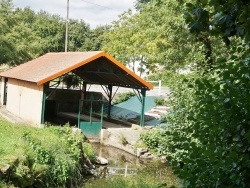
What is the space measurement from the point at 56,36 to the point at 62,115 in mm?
33642

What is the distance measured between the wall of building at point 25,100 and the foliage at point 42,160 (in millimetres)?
5357

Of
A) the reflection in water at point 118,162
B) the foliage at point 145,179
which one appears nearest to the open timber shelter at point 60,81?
the reflection in water at point 118,162

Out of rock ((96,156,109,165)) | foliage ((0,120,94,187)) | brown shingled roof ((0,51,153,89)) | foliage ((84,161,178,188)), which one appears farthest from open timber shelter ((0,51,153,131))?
foliage ((84,161,178,188))

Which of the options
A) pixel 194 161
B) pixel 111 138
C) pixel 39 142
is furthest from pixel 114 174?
pixel 194 161

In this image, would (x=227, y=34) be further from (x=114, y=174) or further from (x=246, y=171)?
(x=114, y=174)

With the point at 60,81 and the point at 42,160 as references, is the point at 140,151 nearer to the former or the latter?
the point at 42,160

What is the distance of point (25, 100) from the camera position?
19.0 metres

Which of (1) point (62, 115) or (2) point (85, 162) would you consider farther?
(1) point (62, 115)

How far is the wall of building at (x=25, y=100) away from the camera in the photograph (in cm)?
1697

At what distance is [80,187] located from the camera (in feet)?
32.9

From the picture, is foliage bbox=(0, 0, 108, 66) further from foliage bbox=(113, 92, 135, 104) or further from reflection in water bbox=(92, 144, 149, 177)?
reflection in water bbox=(92, 144, 149, 177)

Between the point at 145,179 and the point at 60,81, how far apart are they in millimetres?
11189

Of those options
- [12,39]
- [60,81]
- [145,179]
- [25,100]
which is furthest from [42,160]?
[12,39]

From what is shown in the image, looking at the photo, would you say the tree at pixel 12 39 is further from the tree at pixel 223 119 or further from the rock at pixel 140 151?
the tree at pixel 223 119
